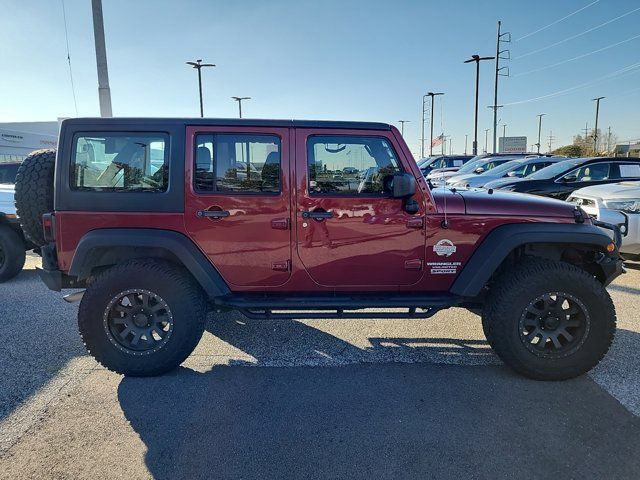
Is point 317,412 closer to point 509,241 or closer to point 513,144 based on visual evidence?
point 509,241

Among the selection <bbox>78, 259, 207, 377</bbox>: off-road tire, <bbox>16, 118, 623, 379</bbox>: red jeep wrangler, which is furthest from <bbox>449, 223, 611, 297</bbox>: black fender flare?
<bbox>78, 259, 207, 377</bbox>: off-road tire

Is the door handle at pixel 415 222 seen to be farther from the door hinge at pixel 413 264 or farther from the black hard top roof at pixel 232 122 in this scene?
the black hard top roof at pixel 232 122

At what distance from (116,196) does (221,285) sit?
3.57 ft

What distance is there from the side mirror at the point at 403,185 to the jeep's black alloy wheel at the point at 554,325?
132 centimetres

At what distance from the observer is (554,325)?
10.8 feet

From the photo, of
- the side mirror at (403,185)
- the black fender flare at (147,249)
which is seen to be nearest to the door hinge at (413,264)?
the side mirror at (403,185)

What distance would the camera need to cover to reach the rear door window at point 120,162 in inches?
129

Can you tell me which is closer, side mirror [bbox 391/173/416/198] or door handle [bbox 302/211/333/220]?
side mirror [bbox 391/173/416/198]

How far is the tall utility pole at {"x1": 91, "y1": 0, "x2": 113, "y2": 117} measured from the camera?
788 cm

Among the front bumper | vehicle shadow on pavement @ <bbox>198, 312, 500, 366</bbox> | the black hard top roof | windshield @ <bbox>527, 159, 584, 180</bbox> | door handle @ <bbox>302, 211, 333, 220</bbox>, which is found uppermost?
the black hard top roof

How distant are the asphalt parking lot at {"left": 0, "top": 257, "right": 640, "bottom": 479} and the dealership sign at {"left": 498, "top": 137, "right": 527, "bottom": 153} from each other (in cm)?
5615

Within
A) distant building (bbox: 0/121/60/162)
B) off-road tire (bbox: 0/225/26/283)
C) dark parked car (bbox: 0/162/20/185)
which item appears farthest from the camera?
distant building (bbox: 0/121/60/162)

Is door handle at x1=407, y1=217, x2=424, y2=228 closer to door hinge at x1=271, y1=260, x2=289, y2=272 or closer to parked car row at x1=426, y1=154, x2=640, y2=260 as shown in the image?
parked car row at x1=426, y1=154, x2=640, y2=260

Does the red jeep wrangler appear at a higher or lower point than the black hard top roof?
lower
